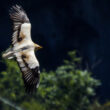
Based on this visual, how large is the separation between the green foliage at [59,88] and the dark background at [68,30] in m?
2.32

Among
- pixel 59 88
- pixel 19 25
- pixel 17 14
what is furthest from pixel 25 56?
pixel 59 88

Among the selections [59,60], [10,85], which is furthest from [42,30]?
[10,85]

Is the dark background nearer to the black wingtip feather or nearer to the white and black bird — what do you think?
the black wingtip feather

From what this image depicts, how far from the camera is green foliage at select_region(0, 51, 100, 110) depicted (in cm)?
958

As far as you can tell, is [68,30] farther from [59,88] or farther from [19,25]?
[19,25]

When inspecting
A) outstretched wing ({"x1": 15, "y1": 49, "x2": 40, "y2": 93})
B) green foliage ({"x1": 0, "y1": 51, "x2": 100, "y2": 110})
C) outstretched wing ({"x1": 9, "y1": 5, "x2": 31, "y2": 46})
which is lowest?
green foliage ({"x1": 0, "y1": 51, "x2": 100, "y2": 110})

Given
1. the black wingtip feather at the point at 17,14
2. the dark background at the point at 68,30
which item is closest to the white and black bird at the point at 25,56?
the black wingtip feather at the point at 17,14

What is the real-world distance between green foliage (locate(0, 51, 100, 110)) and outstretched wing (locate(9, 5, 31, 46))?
3.43m

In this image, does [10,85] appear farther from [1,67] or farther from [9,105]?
[1,67]

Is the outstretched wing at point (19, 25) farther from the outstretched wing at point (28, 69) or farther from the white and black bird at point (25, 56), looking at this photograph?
the outstretched wing at point (28, 69)

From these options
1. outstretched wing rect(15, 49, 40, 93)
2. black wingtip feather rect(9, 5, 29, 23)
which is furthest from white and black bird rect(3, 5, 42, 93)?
black wingtip feather rect(9, 5, 29, 23)

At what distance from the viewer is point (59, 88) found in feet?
31.8

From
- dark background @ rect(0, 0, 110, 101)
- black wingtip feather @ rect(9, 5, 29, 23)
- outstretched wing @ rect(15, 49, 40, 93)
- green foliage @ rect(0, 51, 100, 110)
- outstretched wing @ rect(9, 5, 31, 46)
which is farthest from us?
dark background @ rect(0, 0, 110, 101)

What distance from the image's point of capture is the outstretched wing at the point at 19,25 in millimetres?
5729
